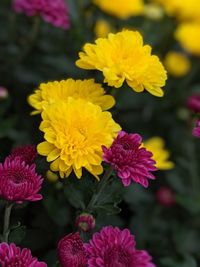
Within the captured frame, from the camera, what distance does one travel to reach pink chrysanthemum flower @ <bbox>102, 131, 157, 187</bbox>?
111cm

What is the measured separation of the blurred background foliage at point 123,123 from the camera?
160 cm

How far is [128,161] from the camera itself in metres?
1.11

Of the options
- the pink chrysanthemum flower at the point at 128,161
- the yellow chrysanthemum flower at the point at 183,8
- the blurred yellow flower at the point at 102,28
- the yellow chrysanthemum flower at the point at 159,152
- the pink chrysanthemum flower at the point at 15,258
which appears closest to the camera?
the pink chrysanthemum flower at the point at 15,258

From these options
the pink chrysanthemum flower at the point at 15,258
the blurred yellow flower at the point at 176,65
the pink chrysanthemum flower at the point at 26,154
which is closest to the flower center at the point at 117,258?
the pink chrysanthemum flower at the point at 15,258

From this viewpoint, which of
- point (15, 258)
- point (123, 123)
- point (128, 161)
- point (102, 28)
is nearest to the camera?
point (15, 258)

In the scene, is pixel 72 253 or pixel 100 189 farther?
pixel 100 189

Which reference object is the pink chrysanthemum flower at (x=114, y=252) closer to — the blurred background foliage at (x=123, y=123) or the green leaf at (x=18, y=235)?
the green leaf at (x=18, y=235)

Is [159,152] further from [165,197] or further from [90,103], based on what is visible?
[90,103]

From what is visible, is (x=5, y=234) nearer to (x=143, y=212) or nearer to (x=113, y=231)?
(x=113, y=231)

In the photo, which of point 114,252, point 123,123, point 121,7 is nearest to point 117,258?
point 114,252

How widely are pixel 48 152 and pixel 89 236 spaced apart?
0.19 meters

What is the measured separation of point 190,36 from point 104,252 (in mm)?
1653

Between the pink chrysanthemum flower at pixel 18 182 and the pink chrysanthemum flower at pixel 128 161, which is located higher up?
the pink chrysanthemum flower at pixel 128 161

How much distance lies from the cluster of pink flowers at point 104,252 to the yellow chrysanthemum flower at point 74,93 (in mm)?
289
